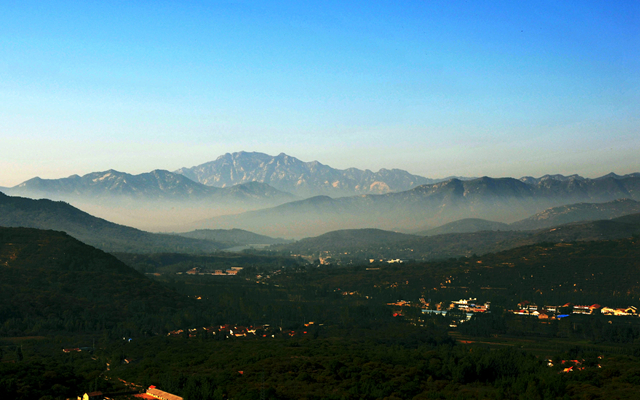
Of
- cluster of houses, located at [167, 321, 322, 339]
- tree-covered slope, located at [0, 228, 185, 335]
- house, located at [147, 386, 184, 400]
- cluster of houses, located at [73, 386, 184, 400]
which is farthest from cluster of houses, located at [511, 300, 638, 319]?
cluster of houses, located at [73, 386, 184, 400]

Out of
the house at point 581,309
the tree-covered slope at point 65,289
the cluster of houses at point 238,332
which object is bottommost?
the house at point 581,309

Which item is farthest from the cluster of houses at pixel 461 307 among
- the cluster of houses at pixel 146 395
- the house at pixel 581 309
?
the cluster of houses at pixel 146 395

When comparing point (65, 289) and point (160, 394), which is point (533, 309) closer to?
point (160, 394)

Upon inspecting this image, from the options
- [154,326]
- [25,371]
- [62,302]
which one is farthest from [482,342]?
[62,302]

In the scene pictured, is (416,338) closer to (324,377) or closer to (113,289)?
(324,377)

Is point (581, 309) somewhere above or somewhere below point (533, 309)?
above

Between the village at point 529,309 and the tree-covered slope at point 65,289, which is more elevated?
the tree-covered slope at point 65,289

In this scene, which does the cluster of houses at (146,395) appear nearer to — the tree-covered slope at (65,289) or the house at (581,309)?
the tree-covered slope at (65,289)

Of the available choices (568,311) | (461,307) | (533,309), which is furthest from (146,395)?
(533,309)

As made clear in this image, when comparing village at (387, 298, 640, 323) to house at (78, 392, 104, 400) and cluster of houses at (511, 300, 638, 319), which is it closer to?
cluster of houses at (511, 300, 638, 319)
